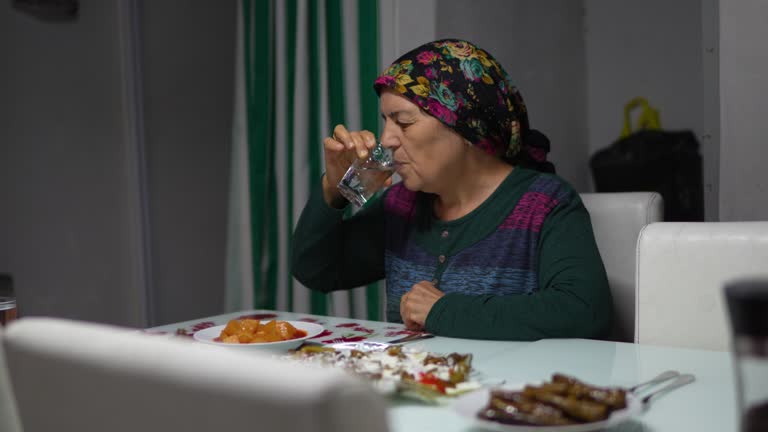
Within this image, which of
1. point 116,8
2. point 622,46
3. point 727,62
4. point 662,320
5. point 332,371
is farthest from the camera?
point 622,46

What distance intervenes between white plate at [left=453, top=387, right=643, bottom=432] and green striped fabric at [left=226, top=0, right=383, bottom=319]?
171 cm

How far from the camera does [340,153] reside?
1.58m

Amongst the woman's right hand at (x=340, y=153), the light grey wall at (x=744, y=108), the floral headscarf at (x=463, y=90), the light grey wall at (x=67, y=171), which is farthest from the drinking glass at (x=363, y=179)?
the light grey wall at (x=67, y=171)

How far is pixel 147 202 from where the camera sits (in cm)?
304

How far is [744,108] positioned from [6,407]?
192 cm

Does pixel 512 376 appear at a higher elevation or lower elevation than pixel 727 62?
lower

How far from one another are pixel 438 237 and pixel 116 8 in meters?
1.93

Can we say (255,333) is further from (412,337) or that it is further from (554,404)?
(554,404)

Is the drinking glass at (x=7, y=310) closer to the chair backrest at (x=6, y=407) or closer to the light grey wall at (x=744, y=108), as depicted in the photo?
the chair backrest at (x=6, y=407)

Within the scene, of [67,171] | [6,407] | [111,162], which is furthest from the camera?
[111,162]

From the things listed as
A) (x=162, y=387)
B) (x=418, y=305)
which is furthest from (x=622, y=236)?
(x=162, y=387)

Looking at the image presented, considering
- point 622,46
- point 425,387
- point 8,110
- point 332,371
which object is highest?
point 622,46

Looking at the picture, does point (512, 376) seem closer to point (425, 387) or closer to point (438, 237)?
point (425, 387)

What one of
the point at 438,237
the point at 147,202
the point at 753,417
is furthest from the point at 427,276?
the point at 147,202
